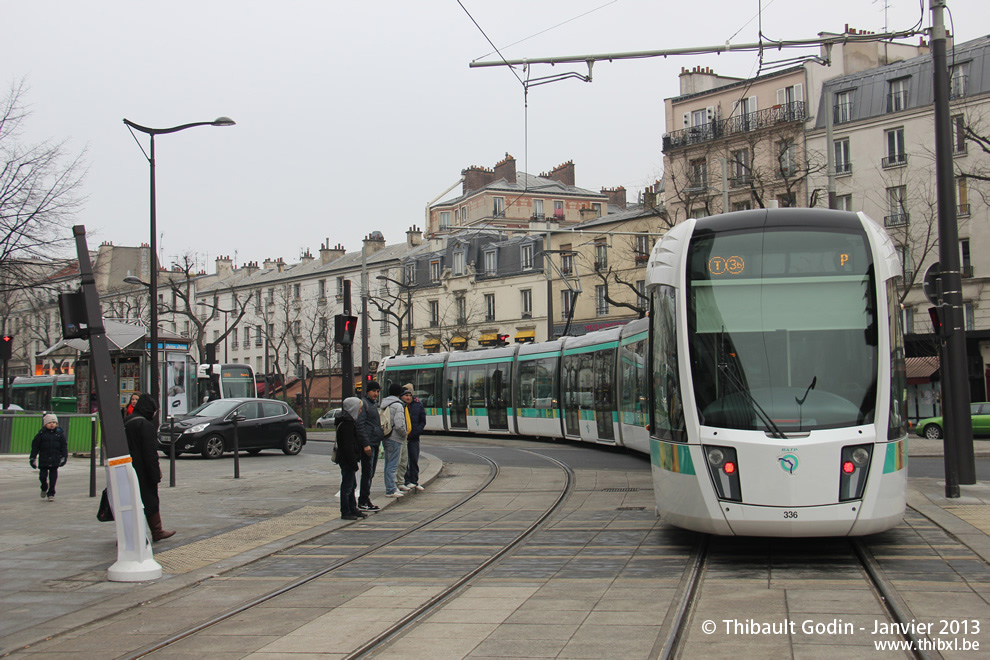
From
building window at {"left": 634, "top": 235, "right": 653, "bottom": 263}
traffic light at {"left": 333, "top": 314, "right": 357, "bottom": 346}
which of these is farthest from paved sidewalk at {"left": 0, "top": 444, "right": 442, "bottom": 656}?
building window at {"left": 634, "top": 235, "right": 653, "bottom": 263}

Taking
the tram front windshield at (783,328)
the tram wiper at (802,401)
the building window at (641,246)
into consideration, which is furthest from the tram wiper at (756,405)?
the building window at (641,246)

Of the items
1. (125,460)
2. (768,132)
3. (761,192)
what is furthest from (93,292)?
(768,132)

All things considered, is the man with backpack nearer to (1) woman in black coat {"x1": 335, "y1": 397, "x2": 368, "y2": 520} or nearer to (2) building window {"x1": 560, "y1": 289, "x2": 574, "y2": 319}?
Answer: (1) woman in black coat {"x1": 335, "y1": 397, "x2": 368, "y2": 520}

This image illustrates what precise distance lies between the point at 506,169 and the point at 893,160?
3803 cm

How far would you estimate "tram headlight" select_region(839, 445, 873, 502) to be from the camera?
26.9 ft

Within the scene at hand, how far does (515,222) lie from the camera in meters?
70.4

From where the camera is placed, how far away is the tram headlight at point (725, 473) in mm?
8383

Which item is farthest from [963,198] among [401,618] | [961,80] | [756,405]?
[401,618]

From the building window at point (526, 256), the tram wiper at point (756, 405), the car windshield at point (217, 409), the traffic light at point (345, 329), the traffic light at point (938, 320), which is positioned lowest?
the car windshield at point (217, 409)

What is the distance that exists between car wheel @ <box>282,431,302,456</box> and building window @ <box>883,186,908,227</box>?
27.5 metres

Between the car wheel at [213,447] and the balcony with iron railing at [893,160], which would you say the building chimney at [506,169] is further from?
the car wheel at [213,447]

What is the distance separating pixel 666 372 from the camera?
9.41 metres

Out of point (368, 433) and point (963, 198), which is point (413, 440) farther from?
point (963, 198)

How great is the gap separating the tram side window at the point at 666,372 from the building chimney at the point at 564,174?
68.0 meters
